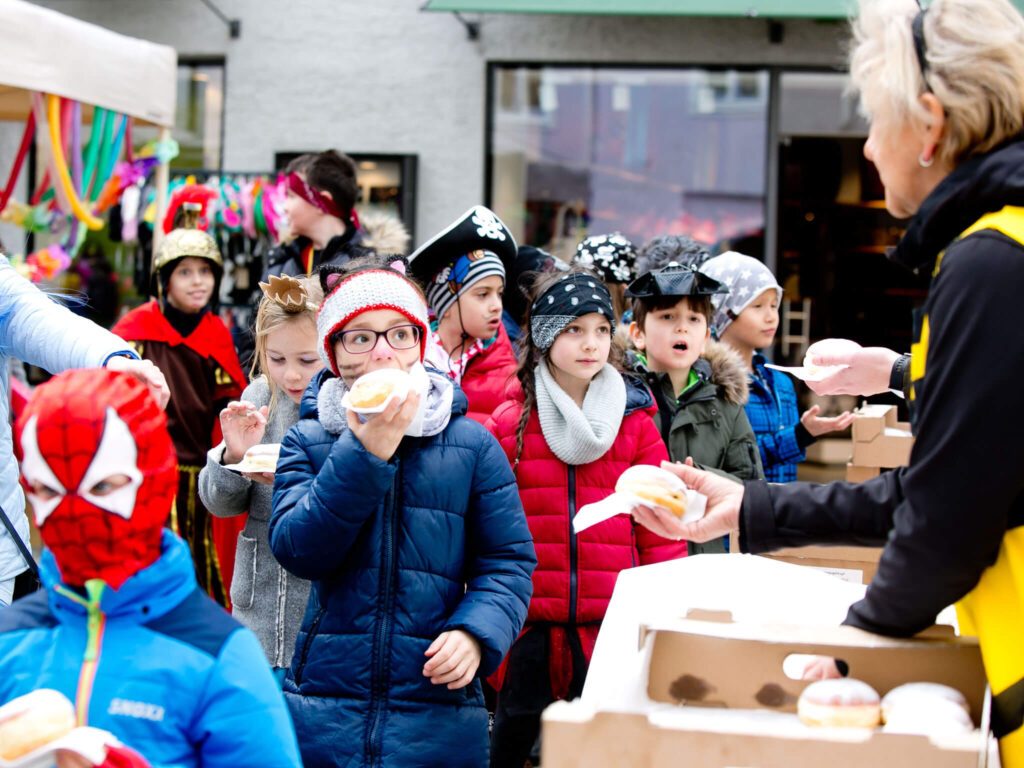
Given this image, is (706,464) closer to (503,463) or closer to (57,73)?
(503,463)

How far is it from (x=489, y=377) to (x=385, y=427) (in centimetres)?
212

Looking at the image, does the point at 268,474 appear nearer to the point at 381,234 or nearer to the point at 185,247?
the point at 185,247

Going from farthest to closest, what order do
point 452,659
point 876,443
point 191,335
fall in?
point 191,335 → point 876,443 → point 452,659

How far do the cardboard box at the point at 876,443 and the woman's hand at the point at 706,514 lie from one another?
2282 mm

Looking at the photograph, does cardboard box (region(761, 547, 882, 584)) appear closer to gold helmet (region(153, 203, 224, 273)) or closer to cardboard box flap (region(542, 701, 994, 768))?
cardboard box flap (region(542, 701, 994, 768))

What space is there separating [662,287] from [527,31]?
5.25m

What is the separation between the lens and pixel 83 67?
585 cm

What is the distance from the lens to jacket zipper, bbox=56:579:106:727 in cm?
184

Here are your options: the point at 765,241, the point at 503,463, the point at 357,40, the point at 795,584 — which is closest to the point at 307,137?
the point at 357,40

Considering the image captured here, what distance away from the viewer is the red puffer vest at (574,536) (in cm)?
372

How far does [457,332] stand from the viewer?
476 centimetres

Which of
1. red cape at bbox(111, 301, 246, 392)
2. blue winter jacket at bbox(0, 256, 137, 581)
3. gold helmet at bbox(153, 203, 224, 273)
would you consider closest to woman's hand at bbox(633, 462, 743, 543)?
blue winter jacket at bbox(0, 256, 137, 581)

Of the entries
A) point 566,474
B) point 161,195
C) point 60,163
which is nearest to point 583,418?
point 566,474

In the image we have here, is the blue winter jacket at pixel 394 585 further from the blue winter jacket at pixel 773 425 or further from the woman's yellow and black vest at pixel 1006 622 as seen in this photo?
the blue winter jacket at pixel 773 425
